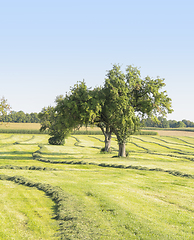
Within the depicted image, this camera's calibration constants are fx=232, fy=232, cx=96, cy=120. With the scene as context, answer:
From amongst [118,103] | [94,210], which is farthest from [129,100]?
[94,210]

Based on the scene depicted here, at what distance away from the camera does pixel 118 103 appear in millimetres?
38562

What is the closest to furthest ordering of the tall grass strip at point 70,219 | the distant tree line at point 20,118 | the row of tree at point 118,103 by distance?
the tall grass strip at point 70,219 < the row of tree at point 118,103 < the distant tree line at point 20,118

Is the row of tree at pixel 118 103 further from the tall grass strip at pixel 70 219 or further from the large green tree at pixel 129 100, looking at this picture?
the tall grass strip at pixel 70 219

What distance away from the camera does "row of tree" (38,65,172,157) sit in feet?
127

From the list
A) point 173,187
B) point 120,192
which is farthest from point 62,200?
point 173,187

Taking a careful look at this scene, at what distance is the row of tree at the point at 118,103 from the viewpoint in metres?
38.8

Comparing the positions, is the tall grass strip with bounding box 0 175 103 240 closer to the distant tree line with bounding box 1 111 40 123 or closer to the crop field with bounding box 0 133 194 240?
the crop field with bounding box 0 133 194 240

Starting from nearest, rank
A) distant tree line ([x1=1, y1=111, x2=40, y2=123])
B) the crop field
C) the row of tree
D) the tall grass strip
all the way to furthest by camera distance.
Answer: the tall grass strip → the crop field → the row of tree → distant tree line ([x1=1, y1=111, x2=40, y2=123])

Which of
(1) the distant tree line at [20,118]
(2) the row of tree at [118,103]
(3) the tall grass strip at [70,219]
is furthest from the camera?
(1) the distant tree line at [20,118]

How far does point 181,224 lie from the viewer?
1143cm

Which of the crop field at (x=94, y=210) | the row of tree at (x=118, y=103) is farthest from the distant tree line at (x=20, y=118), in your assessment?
the crop field at (x=94, y=210)

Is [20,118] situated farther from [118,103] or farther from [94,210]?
[94,210]

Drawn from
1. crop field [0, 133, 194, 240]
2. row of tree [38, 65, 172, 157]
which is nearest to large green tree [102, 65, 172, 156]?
row of tree [38, 65, 172, 157]

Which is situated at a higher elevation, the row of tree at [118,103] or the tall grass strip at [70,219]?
the row of tree at [118,103]
